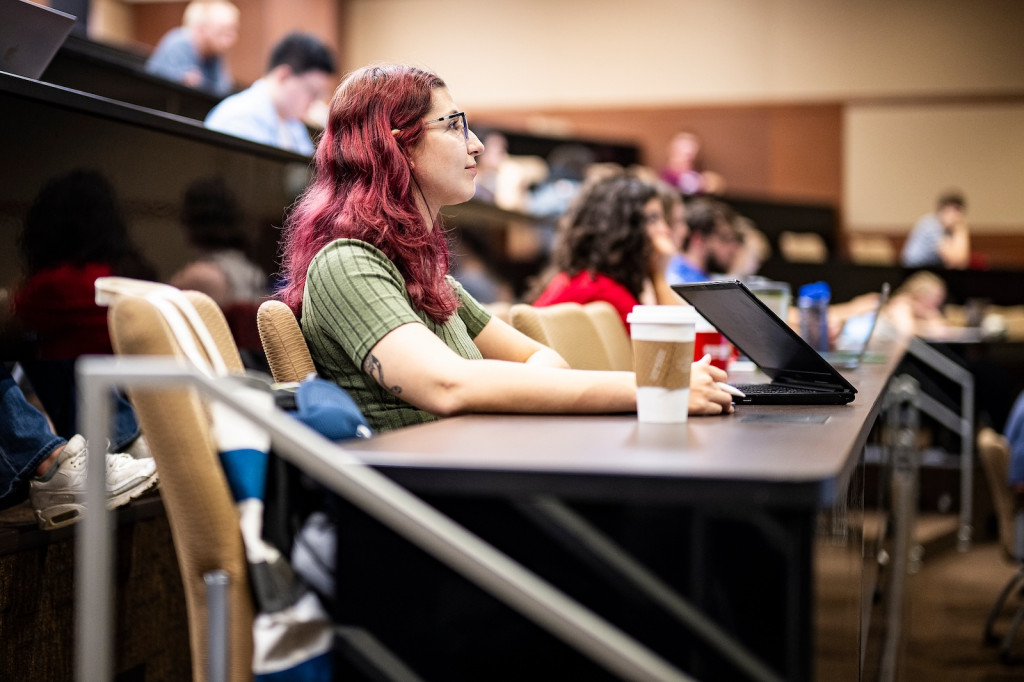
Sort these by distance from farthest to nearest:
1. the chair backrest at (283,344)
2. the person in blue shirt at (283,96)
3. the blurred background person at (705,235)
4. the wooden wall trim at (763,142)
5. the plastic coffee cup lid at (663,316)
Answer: the wooden wall trim at (763,142) < the blurred background person at (705,235) < the person in blue shirt at (283,96) < the chair backrest at (283,344) < the plastic coffee cup lid at (663,316)

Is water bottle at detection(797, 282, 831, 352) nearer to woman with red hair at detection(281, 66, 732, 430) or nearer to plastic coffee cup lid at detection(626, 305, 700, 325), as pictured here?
woman with red hair at detection(281, 66, 732, 430)

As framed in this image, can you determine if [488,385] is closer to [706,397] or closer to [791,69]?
[706,397]

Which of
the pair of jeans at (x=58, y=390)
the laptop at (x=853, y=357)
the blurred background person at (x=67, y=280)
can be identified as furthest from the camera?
the laptop at (x=853, y=357)

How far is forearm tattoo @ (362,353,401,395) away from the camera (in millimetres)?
1237

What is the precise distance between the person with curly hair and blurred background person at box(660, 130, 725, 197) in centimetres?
521

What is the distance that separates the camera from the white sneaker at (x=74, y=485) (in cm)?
151

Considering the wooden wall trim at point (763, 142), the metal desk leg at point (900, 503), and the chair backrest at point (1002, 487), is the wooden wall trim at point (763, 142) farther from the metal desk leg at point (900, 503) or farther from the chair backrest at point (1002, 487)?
the chair backrest at point (1002, 487)

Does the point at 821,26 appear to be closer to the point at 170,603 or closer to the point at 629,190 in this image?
the point at 629,190

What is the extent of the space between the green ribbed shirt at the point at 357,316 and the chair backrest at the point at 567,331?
0.50 meters

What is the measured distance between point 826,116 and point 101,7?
6733mm

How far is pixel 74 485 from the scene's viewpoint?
1.56 m

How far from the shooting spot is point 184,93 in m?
3.56

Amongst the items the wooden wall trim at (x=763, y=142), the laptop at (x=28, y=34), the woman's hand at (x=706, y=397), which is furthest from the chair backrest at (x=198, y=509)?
the wooden wall trim at (x=763, y=142)

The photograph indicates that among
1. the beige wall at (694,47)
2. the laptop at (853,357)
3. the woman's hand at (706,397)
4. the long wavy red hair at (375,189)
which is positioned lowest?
the laptop at (853,357)
